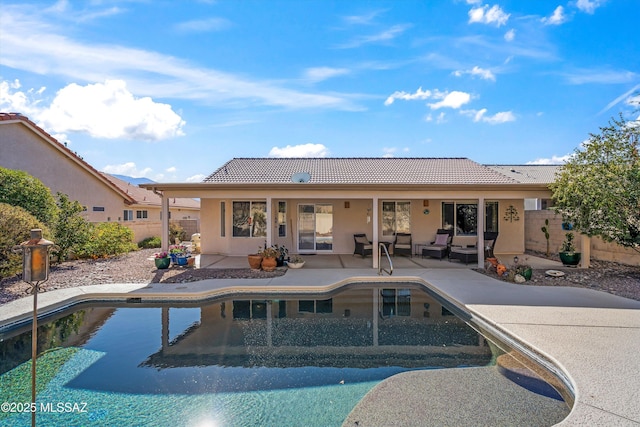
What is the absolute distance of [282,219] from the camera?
1356 centimetres

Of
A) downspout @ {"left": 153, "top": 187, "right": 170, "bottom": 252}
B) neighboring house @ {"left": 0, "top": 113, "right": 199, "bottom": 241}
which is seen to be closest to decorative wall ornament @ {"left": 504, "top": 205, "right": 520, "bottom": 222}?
downspout @ {"left": 153, "top": 187, "right": 170, "bottom": 252}

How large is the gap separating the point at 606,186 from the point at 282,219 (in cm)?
1028

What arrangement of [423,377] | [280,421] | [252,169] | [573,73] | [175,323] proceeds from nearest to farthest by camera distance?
[280,421]
[423,377]
[175,323]
[573,73]
[252,169]

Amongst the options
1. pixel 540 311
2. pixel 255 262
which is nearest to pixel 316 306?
pixel 255 262

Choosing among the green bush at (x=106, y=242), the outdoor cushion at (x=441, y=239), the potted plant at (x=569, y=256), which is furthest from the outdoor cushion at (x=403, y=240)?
the green bush at (x=106, y=242)

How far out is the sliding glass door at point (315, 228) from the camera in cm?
1366

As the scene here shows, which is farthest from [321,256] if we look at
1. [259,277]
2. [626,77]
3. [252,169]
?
[626,77]

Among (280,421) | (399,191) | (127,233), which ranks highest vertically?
(399,191)

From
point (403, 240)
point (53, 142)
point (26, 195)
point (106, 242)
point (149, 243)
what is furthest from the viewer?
point (149, 243)

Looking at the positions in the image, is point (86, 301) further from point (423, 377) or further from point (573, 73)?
point (573, 73)

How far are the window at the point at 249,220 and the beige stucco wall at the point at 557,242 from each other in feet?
35.6

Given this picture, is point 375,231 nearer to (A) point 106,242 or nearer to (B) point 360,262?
(B) point 360,262

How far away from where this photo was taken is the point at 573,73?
42.1ft

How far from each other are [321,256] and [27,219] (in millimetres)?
9109
